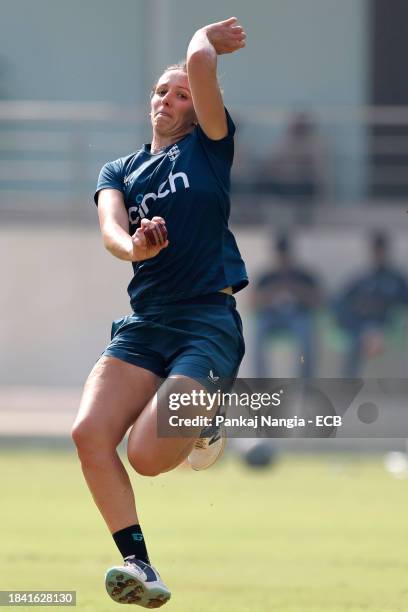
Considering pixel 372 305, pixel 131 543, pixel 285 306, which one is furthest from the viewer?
pixel 285 306

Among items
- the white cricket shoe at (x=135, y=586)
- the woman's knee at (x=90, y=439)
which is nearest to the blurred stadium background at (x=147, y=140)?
the woman's knee at (x=90, y=439)

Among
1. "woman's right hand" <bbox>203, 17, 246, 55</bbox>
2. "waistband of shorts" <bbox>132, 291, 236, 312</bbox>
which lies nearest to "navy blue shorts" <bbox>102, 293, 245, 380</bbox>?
"waistband of shorts" <bbox>132, 291, 236, 312</bbox>

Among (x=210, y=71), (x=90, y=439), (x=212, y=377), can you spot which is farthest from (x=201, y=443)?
(x=210, y=71)

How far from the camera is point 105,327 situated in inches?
736

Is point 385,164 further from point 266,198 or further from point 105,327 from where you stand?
point 105,327

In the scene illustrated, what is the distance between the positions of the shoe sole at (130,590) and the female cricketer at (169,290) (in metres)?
0.20

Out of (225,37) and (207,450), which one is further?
(207,450)

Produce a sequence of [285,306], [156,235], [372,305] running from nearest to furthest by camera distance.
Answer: [156,235], [372,305], [285,306]

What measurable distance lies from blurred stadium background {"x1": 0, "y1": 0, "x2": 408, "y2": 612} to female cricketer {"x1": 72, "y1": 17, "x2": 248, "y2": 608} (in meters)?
9.87

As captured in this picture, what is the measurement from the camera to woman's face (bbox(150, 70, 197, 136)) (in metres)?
6.88

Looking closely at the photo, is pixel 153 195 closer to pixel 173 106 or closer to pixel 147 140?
pixel 173 106

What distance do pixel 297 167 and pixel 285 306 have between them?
1807mm

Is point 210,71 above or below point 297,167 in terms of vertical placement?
below

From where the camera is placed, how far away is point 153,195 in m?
6.76
